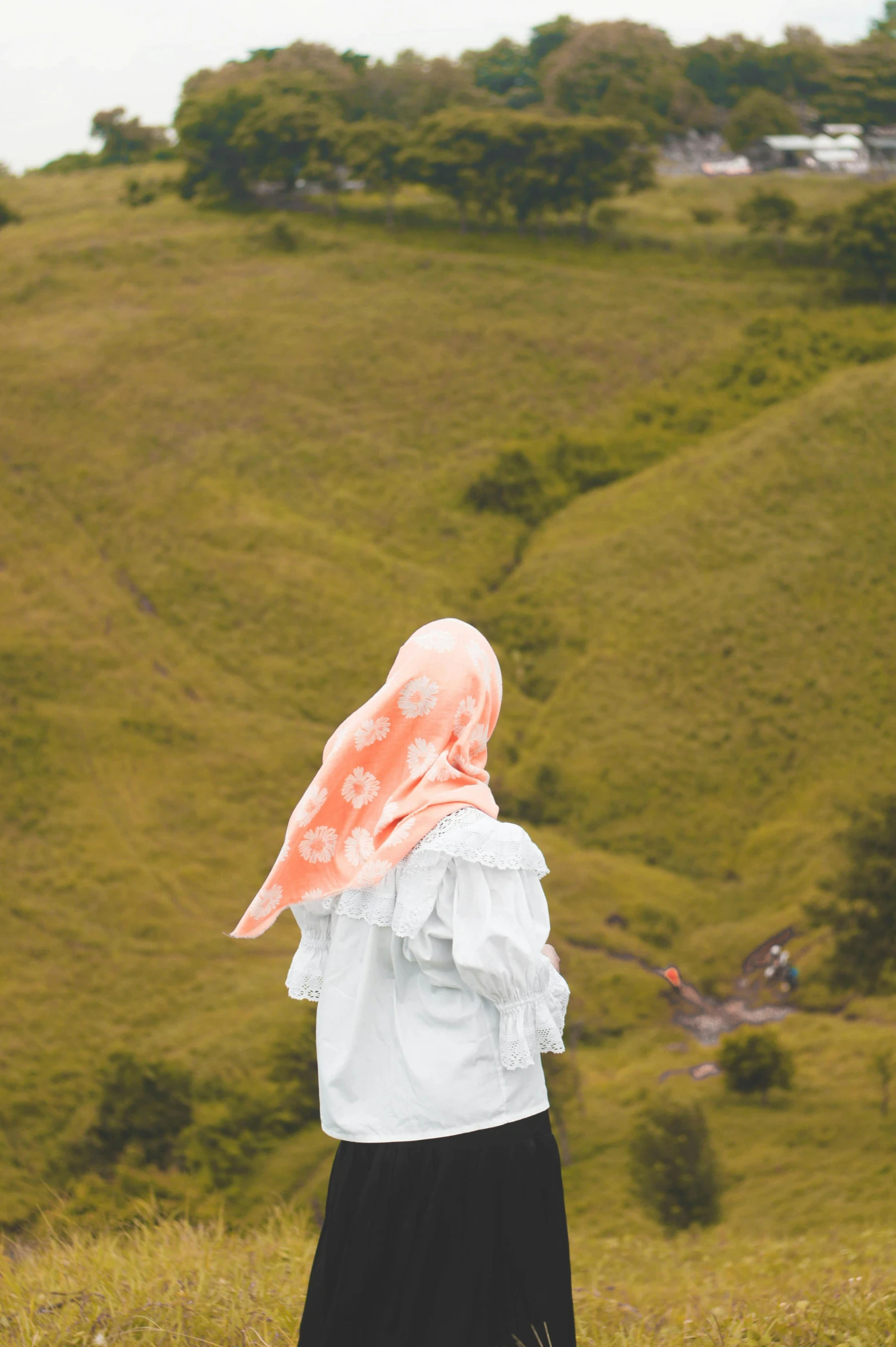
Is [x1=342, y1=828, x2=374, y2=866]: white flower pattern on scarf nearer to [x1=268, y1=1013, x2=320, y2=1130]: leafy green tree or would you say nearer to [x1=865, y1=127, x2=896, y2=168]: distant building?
[x1=268, y1=1013, x2=320, y2=1130]: leafy green tree

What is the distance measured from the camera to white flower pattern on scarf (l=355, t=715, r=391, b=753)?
255 centimetres

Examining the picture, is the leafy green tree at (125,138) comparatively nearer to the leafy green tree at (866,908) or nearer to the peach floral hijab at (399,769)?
the leafy green tree at (866,908)

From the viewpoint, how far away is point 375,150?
27594 millimetres

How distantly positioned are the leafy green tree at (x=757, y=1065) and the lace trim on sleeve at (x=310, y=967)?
35.8 feet

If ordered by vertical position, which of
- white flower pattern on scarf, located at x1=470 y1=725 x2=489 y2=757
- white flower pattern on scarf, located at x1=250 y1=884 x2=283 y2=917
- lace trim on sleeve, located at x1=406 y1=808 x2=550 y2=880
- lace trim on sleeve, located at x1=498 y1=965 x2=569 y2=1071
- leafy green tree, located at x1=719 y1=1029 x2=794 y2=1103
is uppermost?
white flower pattern on scarf, located at x1=470 y1=725 x2=489 y2=757

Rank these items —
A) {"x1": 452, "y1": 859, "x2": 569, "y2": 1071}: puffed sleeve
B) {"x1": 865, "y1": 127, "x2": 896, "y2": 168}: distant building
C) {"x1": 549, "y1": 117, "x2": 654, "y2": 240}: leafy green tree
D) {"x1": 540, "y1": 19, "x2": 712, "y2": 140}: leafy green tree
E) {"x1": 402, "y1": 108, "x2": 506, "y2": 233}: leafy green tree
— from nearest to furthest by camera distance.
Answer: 1. {"x1": 452, "y1": 859, "x2": 569, "y2": 1071}: puffed sleeve
2. {"x1": 402, "y1": 108, "x2": 506, "y2": 233}: leafy green tree
3. {"x1": 549, "y1": 117, "x2": 654, "y2": 240}: leafy green tree
4. {"x1": 540, "y1": 19, "x2": 712, "y2": 140}: leafy green tree
5. {"x1": 865, "y1": 127, "x2": 896, "y2": 168}: distant building

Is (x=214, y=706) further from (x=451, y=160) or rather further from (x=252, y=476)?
(x=451, y=160)

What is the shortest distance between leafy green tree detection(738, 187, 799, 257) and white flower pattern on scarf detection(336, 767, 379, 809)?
28665mm

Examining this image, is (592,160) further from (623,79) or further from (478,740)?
(478,740)

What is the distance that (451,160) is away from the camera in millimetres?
26844

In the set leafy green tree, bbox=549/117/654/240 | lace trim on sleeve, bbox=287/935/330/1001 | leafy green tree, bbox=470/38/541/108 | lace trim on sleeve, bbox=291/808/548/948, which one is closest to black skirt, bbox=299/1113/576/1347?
lace trim on sleeve, bbox=287/935/330/1001

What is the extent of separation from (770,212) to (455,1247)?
2928 centimetres

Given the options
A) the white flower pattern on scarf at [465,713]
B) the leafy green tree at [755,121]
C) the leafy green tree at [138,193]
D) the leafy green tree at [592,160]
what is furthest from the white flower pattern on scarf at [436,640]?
the leafy green tree at [755,121]

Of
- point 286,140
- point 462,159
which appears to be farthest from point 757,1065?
point 286,140
